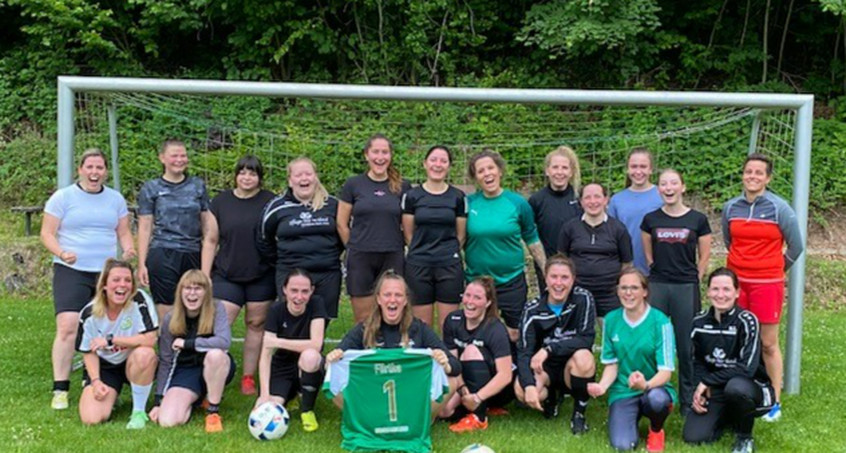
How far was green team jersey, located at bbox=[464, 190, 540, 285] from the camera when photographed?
5570 millimetres

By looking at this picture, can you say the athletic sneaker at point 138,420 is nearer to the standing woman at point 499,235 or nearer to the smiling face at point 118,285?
the smiling face at point 118,285

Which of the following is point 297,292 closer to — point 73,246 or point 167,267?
point 167,267

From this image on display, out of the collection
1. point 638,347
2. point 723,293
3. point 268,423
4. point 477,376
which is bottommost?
point 268,423

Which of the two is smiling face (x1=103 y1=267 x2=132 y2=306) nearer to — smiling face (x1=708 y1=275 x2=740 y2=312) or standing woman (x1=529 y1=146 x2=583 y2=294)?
standing woman (x1=529 y1=146 x2=583 y2=294)

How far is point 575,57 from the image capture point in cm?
1430

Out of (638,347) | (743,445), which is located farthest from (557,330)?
(743,445)

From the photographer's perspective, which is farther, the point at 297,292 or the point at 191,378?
the point at 191,378

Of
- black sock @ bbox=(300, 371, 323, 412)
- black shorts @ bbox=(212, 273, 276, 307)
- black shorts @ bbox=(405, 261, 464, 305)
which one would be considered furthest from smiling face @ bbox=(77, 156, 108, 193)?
black shorts @ bbox=(405, 261, 464, 305)

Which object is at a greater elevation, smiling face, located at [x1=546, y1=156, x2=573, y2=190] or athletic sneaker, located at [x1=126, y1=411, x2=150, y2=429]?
smiling face, located at [x1=546, y1=156, x2=573, y2=190]

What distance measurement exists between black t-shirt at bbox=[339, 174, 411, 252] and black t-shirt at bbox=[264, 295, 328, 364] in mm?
565

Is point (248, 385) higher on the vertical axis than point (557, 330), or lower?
lower

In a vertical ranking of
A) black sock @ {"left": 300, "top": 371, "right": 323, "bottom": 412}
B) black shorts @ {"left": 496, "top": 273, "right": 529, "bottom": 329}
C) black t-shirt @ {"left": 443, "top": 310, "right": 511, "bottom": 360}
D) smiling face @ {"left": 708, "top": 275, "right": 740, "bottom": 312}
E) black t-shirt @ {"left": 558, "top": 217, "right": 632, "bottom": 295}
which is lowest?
black sock @ {"left": 300, "top": 371, "right": 323, "bottom": 412}

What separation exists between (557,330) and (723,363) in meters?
1.03

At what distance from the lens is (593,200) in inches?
210
